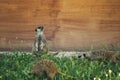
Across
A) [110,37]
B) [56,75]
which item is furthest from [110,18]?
[56,75]

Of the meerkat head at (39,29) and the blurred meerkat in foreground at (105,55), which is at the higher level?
the meerkat head at (39,29)

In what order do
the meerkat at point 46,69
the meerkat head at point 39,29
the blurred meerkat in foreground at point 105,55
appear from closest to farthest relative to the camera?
the meerkat at point 46,69 → the blurred meerkat in foreground at point 105,55 → the meerkat head at point 39,29

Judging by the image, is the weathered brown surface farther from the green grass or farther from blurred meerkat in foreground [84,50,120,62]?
blurred meerkat in foreground [84,50,120,62]

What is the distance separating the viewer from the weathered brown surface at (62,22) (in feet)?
33.3

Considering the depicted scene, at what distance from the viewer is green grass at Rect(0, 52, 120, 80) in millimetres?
8719

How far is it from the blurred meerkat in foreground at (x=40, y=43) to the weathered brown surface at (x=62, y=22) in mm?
405

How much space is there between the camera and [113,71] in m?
9.06

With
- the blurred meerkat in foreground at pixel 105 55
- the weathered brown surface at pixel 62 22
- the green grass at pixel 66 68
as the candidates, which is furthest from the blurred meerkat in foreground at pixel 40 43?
the blurred meerkat in foreground at pixel 105 55

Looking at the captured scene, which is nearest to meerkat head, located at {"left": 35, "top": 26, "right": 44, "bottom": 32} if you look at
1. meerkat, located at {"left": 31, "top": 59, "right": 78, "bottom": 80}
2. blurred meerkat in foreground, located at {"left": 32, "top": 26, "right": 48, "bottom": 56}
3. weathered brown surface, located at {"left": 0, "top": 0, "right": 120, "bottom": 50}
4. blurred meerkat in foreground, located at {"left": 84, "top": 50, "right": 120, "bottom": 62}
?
blurred meerkat in foreground, located at {"left": 32, "top": 26, "right": 48, "bottom": 56}

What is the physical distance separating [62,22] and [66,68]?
1380 millimetres

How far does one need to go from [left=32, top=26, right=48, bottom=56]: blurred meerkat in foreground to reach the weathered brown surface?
40 cm

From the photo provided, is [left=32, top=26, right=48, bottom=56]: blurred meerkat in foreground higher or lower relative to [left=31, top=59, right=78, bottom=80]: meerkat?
higher

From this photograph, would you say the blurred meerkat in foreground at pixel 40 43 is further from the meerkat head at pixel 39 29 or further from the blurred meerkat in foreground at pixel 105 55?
the blurred meerkat in foreground at pixel 105 55

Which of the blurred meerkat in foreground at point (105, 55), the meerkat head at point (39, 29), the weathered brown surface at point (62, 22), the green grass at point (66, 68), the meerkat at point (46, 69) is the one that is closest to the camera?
the meerkat at point (46, 69)
